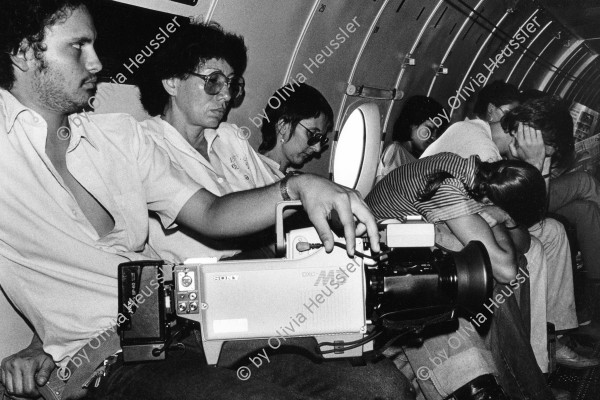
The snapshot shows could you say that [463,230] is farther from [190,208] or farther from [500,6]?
[500,6]

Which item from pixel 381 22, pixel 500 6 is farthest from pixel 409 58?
pixel 500 6

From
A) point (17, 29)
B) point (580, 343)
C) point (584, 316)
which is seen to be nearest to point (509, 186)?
point (580, 343)

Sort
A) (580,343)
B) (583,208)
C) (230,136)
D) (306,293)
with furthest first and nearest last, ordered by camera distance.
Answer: (583,208) < (580,343) < (230,136) < (306,293)

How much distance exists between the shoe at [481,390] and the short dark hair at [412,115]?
3.87m

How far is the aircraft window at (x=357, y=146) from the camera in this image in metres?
4.36

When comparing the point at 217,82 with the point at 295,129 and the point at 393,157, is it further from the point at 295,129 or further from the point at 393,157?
the point at 393,157

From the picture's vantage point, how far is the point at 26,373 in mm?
1834

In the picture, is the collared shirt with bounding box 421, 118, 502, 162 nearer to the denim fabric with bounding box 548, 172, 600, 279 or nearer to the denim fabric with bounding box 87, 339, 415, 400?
the denim fabric with bounding box 87, 339, 415, 400

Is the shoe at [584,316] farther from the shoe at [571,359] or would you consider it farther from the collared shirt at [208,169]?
the collared shirt at [208,169]

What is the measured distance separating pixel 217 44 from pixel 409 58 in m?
3.09

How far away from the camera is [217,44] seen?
2.97m

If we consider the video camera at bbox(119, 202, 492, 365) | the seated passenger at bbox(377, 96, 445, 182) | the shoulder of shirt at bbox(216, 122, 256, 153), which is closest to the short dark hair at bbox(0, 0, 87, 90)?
the video camera at bbox(119, 202, 492, 365)

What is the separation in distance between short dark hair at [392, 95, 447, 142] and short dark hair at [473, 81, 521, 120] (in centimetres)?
83

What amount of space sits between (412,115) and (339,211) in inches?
175
